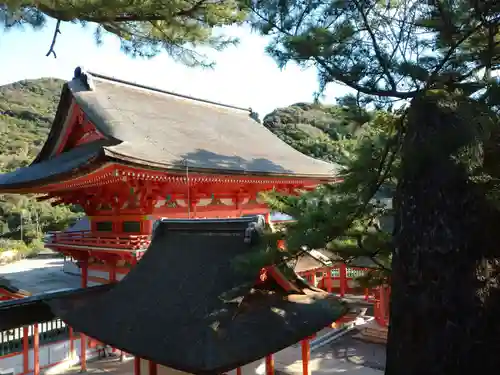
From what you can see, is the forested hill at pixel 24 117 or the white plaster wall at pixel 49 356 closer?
the white plaster wall at pixel 49 356

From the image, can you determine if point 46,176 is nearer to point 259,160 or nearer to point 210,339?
point 259,160

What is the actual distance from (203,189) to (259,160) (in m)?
1.71

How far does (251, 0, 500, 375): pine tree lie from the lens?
307 centimetres

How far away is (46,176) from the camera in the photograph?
7828mm

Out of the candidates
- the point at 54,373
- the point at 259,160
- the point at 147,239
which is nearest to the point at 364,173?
the point at 147,239

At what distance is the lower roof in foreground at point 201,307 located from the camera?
13.8 ft

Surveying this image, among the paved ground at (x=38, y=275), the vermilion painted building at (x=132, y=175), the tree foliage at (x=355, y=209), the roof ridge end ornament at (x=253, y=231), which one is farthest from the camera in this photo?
the paved ground at (x=38, y=275)

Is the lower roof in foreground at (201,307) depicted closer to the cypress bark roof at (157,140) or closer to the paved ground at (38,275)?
the cypress bark roof at (157,140)

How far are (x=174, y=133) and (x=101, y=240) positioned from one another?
8.99 feet

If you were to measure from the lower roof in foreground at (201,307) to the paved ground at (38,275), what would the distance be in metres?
11.4

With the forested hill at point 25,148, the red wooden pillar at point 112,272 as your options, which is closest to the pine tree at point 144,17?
the red wooden pillar at point 112,272

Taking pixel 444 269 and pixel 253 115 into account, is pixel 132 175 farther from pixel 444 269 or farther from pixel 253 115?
pixel 253 115

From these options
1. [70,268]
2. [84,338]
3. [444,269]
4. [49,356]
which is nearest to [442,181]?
[444,269]

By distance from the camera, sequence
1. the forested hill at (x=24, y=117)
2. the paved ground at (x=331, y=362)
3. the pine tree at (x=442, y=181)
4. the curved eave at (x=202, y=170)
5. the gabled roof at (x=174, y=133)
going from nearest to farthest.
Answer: the pine tree at (x=442, y=181) < the curved eave at (x=202, y=170) < the gabled roof at (x=174, y=133) < the paved ground at (x=331, y=362) < the forested hill at (x=24, y=117)
